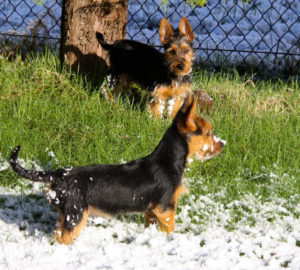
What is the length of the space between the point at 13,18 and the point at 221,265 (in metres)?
8.54

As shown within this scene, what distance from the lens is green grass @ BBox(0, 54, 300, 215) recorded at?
5176 mm

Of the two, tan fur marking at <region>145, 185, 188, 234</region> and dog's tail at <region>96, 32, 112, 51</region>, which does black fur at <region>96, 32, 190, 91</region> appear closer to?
dog's tail at <region>96, 32, 112, 51</region>

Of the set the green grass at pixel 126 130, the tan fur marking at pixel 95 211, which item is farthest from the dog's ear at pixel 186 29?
the tan fur marking at pixel 95 211

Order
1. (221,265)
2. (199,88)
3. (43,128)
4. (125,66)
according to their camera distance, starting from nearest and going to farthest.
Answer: (221,265), (43,128), (125,66), (199,88)

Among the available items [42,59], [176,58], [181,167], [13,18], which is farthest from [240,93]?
[13,18]

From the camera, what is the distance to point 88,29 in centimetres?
704

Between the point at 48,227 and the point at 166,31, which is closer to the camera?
the point at 48,227

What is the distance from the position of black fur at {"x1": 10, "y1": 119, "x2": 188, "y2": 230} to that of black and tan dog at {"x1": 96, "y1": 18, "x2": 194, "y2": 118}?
2.30 m

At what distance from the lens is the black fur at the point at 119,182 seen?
3934mm

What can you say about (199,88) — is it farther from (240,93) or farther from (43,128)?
(43,128)

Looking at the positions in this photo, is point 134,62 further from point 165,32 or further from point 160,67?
point 165,32

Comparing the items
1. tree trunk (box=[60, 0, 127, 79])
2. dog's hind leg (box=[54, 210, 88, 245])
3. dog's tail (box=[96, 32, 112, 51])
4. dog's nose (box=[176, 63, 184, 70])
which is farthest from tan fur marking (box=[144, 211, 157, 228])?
tree trunk (box=[60, 0, 127, 79])

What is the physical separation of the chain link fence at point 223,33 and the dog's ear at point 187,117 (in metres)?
4.30

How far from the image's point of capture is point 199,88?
744cm
